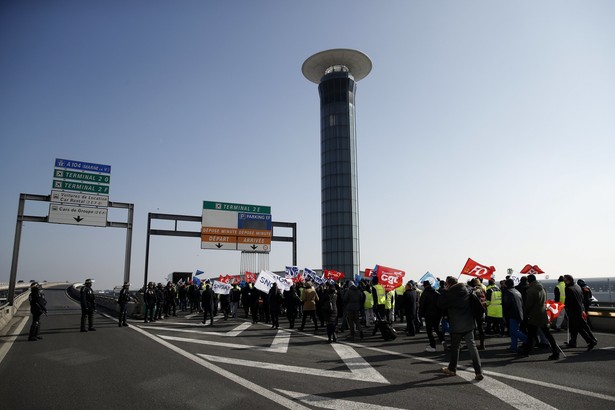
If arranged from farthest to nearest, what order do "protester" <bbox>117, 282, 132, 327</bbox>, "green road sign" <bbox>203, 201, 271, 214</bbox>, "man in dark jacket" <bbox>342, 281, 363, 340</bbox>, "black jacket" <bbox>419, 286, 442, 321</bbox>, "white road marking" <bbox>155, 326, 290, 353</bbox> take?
"green road sign" <bbox>203, 201, 271, 214</bbox> < "protester" <bbox>117, 282, 132, 327</bbox> < "man in dark jacket" <bbox>342, 281, 363, 340</bbox> < "black jacket" <bbox>419, 286, 442, 321</bbox> < "white road marking" <bbox>155, 326, 290, 353</bbox>

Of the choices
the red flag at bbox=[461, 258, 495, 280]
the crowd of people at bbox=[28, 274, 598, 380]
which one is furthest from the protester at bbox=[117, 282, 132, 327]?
the red flag at bbox=[461, 258, 495, 280]

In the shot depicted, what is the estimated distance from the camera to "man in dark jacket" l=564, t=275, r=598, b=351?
966 cm

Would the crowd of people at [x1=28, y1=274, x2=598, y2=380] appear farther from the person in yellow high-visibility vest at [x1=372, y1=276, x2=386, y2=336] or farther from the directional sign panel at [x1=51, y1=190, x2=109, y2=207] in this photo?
the directional sign panel at [x1=51, y1=190, x2=109, y2=207]

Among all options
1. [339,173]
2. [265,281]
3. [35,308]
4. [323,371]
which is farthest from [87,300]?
[339,173]

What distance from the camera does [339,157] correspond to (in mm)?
83188

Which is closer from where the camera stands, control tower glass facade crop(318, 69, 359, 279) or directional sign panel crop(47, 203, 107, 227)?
directional sign panel crop(47, 203, 107, 227)

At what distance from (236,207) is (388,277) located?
17952 mm

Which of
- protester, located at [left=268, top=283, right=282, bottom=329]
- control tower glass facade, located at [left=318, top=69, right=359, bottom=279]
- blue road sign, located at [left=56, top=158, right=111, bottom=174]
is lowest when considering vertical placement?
protester, located at [left=268, top=283, right=282, bottom=329]

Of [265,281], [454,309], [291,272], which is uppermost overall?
[291,272]

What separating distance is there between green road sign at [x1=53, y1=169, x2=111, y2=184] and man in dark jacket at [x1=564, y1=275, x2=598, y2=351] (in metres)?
24.9

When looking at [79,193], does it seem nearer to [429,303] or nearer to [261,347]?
[261,347]

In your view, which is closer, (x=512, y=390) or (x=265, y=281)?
(x=512, y=390)

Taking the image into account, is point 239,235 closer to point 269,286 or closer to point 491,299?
point 269,286

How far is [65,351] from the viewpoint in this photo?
9.66 m
